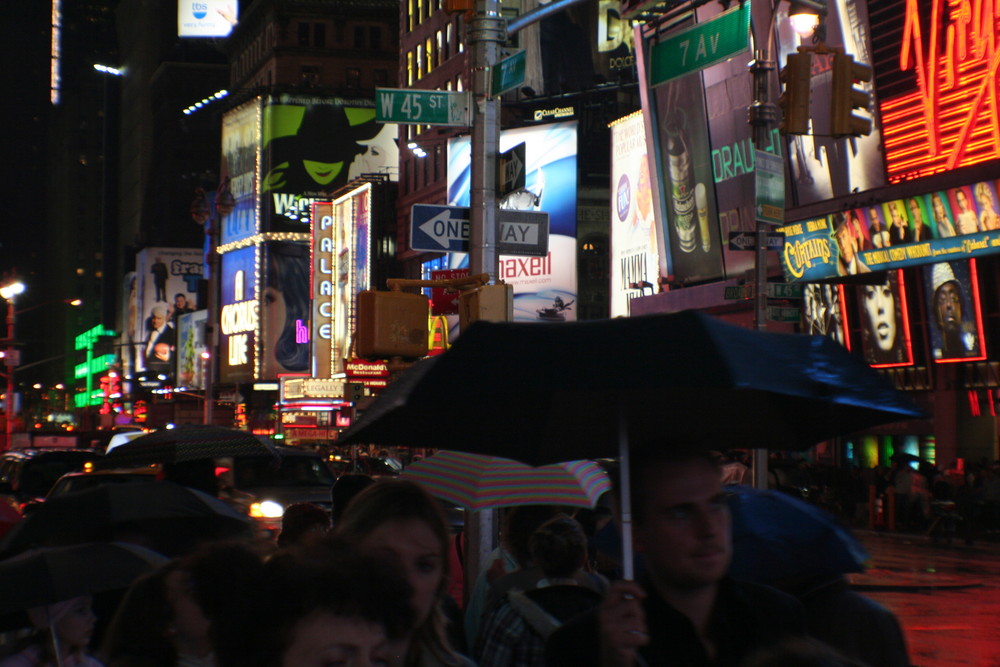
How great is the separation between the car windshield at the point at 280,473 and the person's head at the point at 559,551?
1306 centimetres

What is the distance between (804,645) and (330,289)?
9126 cm

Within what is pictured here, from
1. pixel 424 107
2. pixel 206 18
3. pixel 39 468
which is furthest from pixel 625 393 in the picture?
pixel 206 18

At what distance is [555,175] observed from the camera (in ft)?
235

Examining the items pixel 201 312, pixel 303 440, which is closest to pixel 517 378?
pixel 303 440

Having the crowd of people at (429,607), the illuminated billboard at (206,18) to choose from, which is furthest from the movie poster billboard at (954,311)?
the illuminated billboard at (206,18)

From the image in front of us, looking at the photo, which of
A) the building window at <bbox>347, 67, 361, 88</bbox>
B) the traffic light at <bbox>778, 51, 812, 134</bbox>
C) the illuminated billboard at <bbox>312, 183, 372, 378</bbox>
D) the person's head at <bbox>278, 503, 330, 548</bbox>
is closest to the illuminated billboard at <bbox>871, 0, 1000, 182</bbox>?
the traffic light at <bbox>778, 51, 812, 134</bbox>

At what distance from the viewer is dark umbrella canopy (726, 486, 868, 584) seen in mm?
4730

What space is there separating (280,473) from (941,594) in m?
9.43

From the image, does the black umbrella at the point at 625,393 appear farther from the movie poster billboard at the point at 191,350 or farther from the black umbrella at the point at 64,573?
the movie poster billboard at the point at 191,350

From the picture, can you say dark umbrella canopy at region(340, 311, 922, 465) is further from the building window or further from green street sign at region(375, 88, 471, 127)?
the building window

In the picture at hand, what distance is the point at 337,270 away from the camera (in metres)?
91.2

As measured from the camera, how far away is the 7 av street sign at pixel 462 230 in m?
13.7

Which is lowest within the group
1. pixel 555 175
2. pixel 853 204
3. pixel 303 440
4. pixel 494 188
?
pixel 303 440

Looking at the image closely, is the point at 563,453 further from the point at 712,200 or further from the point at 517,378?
the point at 712,200
